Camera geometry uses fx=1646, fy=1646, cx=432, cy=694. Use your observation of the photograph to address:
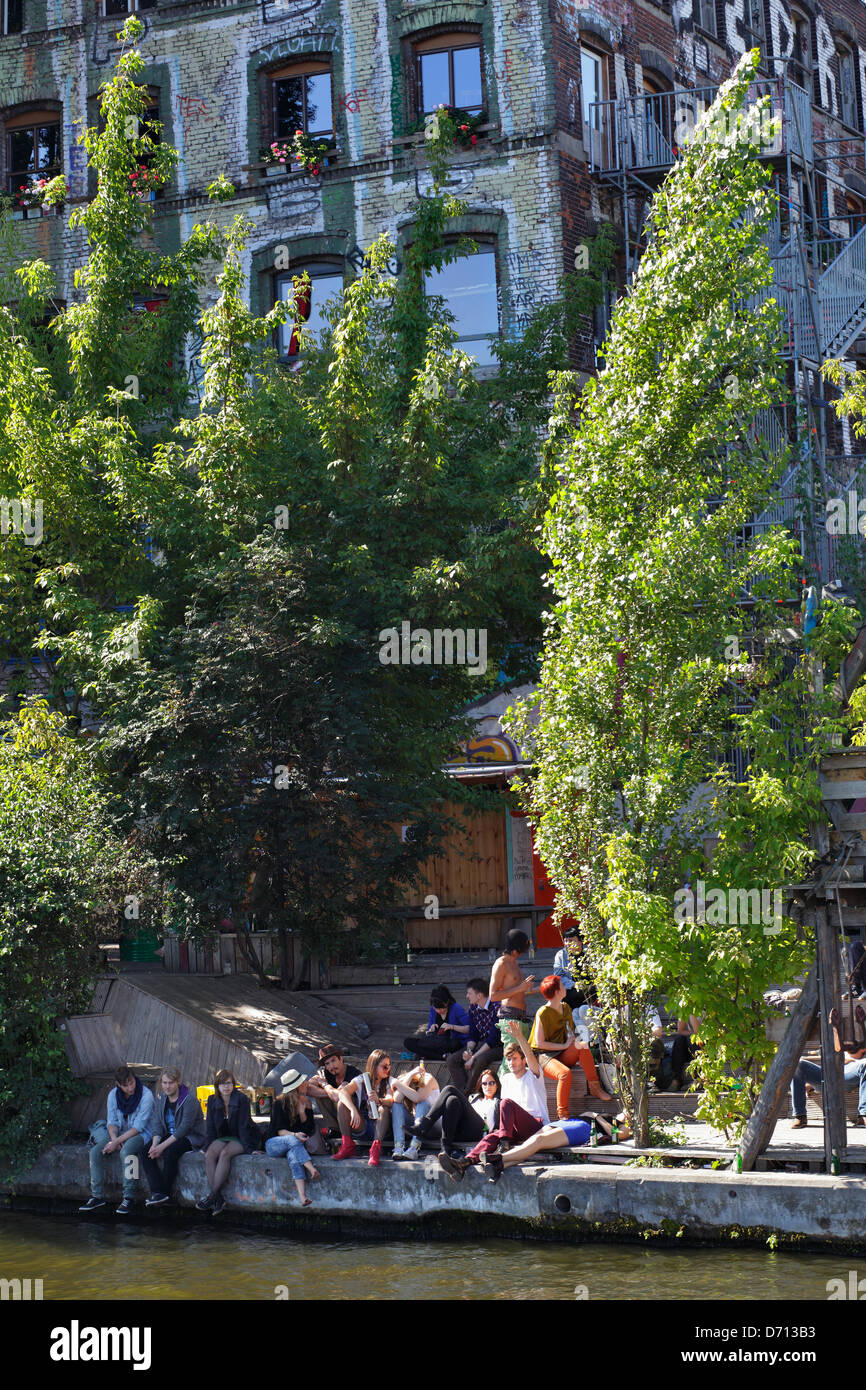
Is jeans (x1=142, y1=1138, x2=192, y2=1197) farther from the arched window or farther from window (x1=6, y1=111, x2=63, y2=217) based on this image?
window (x1=6, y1=111, x2=63, y2=217)

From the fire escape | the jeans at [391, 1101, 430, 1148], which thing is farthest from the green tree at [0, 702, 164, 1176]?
the fire escape

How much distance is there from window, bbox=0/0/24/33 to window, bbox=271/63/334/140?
18.9ft

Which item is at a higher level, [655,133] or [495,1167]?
[655,133]

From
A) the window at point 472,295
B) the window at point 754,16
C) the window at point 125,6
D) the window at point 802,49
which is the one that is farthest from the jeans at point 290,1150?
the window at point 754,16

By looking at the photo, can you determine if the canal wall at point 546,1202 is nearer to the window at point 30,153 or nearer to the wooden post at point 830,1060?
the wooden post at point 830,1060

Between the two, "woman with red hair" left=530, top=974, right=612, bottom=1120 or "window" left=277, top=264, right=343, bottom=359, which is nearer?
"woman with red hair" left=530, top=974, right=612, bottom=1120

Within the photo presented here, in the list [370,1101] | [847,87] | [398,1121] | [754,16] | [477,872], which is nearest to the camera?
[398,1121]

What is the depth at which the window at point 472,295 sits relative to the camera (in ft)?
86.3

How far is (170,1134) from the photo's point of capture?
15.7 metres

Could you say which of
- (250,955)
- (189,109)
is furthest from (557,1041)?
(189,109)

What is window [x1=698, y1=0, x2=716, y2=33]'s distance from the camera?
3045 centimetres

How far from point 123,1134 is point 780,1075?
6368mm

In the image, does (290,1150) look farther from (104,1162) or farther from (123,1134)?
(104,1162)
